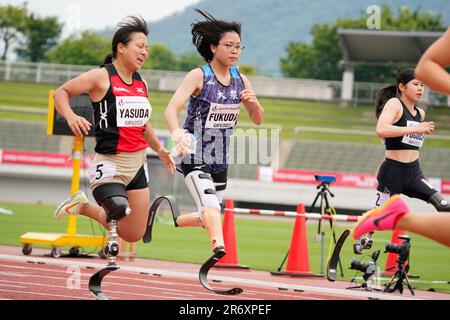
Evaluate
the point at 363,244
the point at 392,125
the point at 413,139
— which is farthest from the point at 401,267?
the point at 392,125

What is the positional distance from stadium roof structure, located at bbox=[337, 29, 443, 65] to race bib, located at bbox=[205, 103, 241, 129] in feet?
118

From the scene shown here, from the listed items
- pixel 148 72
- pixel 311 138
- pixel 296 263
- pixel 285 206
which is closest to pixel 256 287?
pixel 296 263

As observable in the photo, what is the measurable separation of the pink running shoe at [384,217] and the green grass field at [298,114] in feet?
127

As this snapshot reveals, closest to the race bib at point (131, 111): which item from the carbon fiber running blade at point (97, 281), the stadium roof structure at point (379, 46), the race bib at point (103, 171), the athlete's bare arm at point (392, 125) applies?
the race bib at point (103, 171)

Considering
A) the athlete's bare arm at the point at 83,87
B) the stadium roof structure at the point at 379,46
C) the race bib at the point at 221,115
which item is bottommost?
the race bib at the point at 221,115

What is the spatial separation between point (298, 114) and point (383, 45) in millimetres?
8288

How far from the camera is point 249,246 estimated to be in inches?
765

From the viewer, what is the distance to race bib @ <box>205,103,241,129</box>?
9523 millimetres

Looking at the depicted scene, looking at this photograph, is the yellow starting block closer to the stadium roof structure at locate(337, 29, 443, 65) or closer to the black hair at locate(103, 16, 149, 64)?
the black hair at locate(103, 16, 149, 64)

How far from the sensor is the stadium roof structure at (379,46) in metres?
46.1

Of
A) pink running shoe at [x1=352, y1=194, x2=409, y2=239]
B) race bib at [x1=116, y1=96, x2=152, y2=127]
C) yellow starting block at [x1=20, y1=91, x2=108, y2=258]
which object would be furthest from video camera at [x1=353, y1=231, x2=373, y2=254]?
pink running shoe at [x1=352, y1=194, x2=409, y2=239]

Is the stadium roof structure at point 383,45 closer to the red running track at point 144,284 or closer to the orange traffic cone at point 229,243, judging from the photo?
the orange traffic cone at point 229,243

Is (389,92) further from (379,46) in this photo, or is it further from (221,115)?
(379,46)
